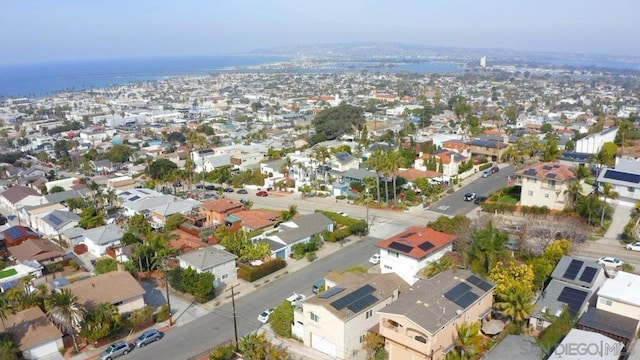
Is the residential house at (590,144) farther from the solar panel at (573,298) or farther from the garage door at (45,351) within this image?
the garage door at (45,351)

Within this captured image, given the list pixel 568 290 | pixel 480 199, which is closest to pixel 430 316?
pixel 568 290

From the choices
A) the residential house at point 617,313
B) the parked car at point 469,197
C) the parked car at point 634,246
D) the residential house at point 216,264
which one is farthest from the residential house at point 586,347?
the parked car at point 469,197

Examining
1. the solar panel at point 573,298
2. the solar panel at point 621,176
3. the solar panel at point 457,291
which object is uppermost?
the solar panel at point 621,176

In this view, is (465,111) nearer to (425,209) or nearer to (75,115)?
(425,209)

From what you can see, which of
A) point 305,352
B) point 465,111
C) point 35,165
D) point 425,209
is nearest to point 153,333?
point 305,352

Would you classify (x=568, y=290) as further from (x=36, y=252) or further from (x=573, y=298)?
(x=36, y=252)

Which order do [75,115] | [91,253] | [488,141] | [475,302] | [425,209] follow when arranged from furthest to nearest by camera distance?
[75,115] < [488,141] < [425,209] < [91,253] < [475,302]
